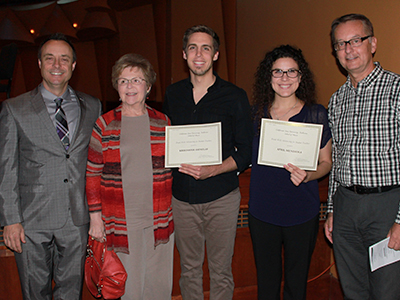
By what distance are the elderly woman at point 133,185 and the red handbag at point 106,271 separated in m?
0.05

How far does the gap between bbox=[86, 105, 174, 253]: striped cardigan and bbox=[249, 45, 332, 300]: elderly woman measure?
0.54 metres

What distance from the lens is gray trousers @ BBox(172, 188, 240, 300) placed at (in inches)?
72.2

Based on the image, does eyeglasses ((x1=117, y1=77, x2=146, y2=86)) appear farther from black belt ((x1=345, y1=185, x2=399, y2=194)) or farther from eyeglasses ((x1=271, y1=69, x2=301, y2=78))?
black belt ((x1=345, y1=185, x2=399, y2=194))

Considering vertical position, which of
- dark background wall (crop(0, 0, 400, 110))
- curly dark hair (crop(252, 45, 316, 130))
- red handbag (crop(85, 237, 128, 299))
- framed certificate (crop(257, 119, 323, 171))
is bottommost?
red handbag (crop(85, 237, 128, 299))

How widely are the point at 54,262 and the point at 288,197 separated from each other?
144cm

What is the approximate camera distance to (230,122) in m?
1.87

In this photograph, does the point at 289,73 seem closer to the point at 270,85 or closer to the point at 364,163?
the point at 270,85

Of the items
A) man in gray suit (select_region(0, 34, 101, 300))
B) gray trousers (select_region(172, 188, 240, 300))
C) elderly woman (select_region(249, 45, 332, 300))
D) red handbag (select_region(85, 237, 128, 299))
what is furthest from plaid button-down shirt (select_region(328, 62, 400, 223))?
man in gray suit (select_region(0, 34, 101, 300))

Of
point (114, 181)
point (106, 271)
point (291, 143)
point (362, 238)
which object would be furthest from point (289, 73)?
point (106, 271)

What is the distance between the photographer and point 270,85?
6.21ft

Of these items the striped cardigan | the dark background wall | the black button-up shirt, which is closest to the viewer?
the striped cardigan

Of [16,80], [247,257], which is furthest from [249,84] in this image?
[16,80]

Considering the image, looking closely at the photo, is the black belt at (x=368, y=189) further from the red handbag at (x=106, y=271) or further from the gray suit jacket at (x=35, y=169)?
the gray suit jacket at (x=35, y=169)

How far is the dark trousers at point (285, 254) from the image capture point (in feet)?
5.64
